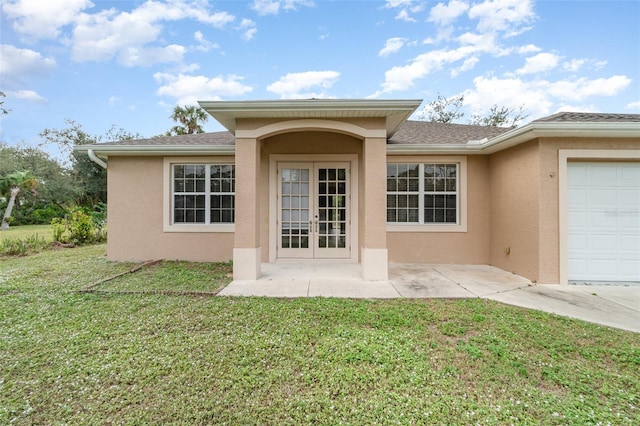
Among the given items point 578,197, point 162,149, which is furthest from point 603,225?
point 162,149

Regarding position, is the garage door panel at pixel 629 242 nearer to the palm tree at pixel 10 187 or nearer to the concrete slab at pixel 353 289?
the concrete slab at pixel 353 289

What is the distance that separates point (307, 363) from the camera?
2775 mm

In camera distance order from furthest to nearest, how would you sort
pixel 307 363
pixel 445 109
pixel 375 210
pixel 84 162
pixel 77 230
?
1. pixel 445 109
2. pixel 84 162
3. pixel 77 230
4. pixel 375 210
5. pixel 307 363

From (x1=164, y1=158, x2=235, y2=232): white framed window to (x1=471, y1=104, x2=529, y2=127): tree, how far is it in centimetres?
1965

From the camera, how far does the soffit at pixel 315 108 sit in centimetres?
523

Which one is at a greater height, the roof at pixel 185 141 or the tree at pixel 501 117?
the tree at pixel 501 117

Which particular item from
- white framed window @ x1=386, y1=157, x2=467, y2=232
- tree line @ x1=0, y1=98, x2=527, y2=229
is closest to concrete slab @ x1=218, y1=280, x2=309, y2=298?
white framed window @ x1=386, y1=157, x2=467, y2=232

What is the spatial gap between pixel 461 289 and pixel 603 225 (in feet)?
11.4

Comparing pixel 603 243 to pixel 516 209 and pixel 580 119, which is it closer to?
pixel 516 209

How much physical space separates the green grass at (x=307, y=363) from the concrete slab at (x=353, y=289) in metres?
0.38

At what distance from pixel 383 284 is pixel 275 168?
4092mm

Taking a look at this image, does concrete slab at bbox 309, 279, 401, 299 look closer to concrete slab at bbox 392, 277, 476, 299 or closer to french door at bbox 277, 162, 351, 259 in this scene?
concrete slab at bbox 392, 277, 476, 299

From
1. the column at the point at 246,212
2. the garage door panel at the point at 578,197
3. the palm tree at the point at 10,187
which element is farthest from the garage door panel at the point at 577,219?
the palm tree at the point at 10,187

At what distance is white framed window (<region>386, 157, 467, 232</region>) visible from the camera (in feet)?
24.2
